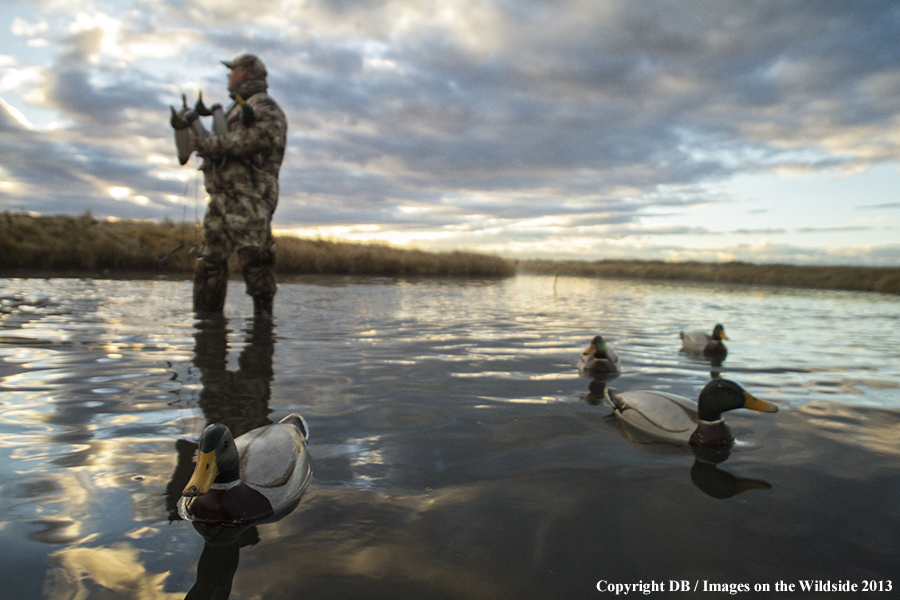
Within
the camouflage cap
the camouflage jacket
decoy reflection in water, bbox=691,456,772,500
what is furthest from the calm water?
the camouflage cap

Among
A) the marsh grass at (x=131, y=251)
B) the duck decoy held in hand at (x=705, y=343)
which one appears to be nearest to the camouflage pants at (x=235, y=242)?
the marsh grass at (x=131, y=251)

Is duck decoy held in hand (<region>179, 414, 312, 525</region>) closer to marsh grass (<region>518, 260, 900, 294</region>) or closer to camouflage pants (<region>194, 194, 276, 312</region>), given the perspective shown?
camouflage pants (<region>194, 194, 276, 312</region>)

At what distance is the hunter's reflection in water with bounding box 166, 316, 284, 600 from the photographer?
2.02 meters

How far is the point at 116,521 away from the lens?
2.27 metres

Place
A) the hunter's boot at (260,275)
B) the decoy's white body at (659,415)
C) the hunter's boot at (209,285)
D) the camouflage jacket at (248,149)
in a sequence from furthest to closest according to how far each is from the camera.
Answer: the hunter's boot at (209,285) < the hunter's boot at (260,275) < the camouflage jacket at (248,149) < the decoy's white body at (659,415)

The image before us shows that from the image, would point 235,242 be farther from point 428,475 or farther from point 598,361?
point 428,475

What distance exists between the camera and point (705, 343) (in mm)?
7168

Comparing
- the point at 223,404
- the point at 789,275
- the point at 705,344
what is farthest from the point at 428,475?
the point at 789,275

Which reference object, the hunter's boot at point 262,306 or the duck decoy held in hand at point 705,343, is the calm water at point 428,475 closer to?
the duck decoy held in hand at point 705,343

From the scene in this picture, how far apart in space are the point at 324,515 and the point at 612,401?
8.66ft

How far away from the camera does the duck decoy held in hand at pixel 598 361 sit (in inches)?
221

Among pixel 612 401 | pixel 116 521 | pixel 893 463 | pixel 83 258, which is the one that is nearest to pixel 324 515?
pixel 116 521

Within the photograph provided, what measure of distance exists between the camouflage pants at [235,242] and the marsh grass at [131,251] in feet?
9.93

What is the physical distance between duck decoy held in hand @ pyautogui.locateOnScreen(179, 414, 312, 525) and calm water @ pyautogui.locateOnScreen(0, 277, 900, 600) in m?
0.09
